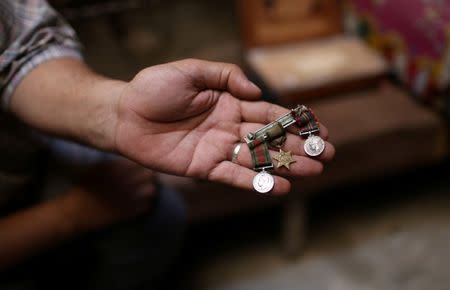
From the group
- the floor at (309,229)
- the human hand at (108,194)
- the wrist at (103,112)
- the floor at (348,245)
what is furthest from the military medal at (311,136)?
the floor at (348,245)

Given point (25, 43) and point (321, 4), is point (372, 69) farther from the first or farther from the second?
point (25, 43)

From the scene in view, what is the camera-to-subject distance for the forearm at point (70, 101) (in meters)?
0.67

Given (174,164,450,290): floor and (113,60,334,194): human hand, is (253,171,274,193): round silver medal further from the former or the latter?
(174,164,450,290): floor

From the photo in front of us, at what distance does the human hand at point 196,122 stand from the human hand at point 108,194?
10.4 inches

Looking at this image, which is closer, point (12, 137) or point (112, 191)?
point (12, 137)

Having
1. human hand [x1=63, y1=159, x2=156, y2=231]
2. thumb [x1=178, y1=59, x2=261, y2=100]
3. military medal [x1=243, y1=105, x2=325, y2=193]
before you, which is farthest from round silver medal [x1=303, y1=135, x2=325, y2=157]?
human hand [x1=63, y1=159, x2=156, y2=231]

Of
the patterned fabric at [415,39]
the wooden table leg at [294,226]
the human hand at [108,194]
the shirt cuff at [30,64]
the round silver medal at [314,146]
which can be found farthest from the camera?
the wooden table leg at [294,226]

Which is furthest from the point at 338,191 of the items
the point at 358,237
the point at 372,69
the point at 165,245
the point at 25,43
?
the point at 25,43

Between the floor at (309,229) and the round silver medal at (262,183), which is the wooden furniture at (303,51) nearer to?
the floor at (309,229)

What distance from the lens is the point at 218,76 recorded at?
2.08 feet

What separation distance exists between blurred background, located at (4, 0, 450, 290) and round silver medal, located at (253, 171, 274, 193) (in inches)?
20.2

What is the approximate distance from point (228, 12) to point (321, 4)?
34 centimetres

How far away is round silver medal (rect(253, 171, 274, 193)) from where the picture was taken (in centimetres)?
62

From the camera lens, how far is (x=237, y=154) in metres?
0.65
